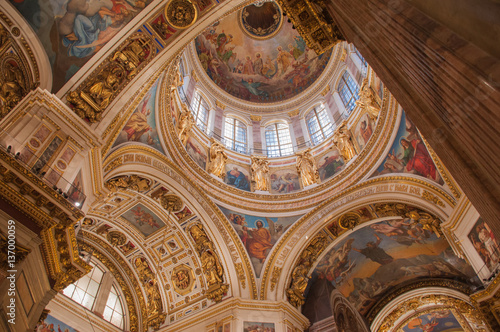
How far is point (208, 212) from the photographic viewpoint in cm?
1342

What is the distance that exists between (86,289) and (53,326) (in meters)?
2.03

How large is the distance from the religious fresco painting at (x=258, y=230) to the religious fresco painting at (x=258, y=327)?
2284mm

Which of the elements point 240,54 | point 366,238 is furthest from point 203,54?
point 366,238

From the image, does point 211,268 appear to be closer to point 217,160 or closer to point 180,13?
point 217,160

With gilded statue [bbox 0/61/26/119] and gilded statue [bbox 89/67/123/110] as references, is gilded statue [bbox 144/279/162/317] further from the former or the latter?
gilded statue [bbox 0/61/26/119]

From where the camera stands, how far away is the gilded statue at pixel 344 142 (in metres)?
14.5

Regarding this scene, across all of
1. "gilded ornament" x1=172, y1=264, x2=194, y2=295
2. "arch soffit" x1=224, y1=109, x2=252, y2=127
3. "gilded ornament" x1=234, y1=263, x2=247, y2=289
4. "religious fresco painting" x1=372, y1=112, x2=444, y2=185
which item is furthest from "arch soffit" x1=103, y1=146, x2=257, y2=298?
"arch soffit" x1=224, y1=109, x2=252, y2=127

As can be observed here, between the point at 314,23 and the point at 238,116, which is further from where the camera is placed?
the point at 238,116

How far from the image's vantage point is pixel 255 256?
13.5m

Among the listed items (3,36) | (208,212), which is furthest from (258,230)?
(3,36)

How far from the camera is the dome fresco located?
1984 centimetres

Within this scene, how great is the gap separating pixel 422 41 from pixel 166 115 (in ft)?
33.9

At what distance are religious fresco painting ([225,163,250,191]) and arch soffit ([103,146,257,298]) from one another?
6.22ft

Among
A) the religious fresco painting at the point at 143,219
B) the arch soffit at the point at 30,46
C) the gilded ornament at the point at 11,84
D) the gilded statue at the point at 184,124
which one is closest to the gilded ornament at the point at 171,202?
the religious fresco painting at the point at 143,219
